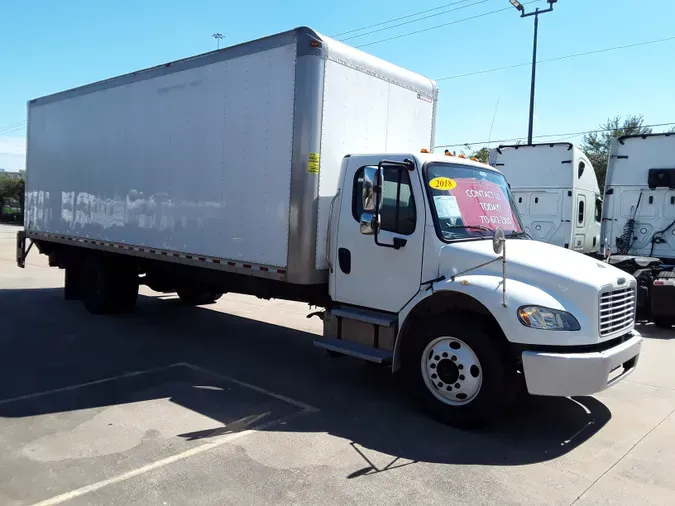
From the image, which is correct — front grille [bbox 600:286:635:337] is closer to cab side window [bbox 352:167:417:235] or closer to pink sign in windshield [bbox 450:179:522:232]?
pink sign in windshield [bbox 450:179:522:232]

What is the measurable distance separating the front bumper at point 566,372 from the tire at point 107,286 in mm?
7472

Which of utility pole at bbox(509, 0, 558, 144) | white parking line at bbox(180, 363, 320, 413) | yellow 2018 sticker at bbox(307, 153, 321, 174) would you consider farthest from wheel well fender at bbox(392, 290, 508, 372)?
utility pole at bbox(509, 0, 558, 144)

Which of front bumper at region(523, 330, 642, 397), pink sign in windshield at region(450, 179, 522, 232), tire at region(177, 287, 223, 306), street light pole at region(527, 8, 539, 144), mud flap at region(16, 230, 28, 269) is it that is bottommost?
tire at region(177, 287, 223, 306)

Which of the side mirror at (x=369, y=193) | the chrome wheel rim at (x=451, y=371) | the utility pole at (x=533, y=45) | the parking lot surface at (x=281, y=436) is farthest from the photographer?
the utility pole at (x=533, y=45)

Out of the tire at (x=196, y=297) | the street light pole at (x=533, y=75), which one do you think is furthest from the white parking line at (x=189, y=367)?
the street light pole at (x=533, y=75)

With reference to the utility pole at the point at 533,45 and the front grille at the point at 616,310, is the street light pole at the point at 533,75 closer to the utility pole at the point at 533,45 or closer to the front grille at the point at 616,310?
the utility pole at the point at 533,45

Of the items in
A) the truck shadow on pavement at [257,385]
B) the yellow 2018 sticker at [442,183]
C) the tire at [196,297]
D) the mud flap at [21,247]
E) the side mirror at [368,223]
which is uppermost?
the yellow 2018 sticker at [442,183]

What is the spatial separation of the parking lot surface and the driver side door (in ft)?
3.66

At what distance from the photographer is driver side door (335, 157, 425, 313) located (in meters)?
5.62

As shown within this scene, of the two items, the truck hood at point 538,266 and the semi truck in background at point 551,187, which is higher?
the semi truck in background at point 551,187

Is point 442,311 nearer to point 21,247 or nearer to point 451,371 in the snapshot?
point 451,371

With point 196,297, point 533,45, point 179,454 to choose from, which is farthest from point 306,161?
point 533,45

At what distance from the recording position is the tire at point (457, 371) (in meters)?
4.93

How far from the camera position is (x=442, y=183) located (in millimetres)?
5695
